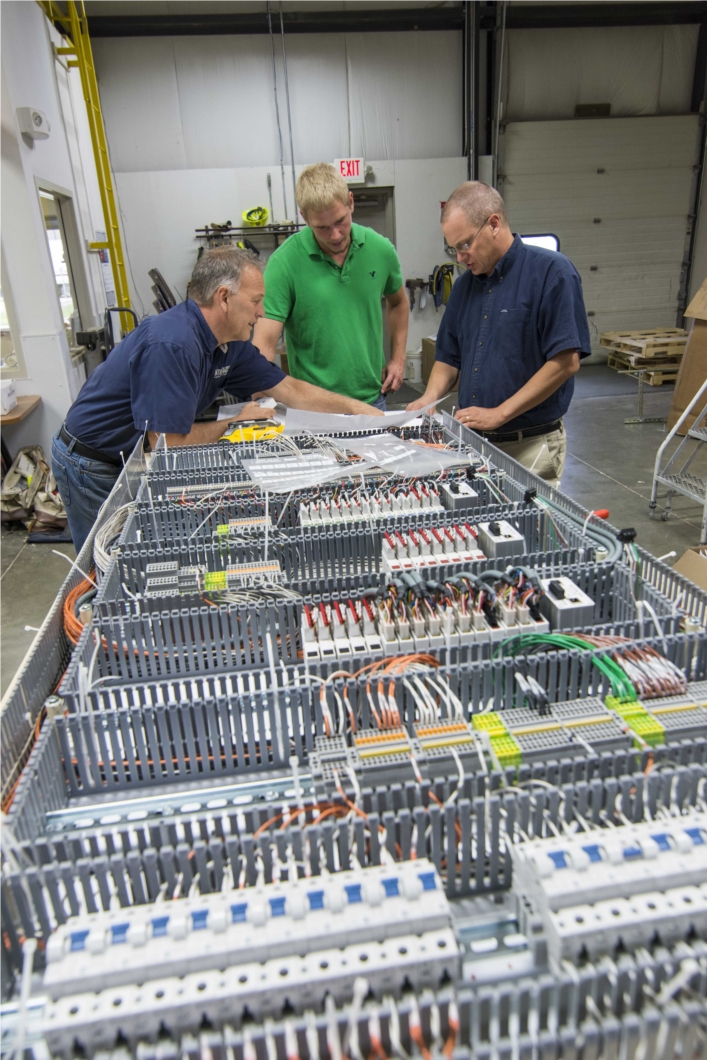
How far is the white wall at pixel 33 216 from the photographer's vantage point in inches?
168

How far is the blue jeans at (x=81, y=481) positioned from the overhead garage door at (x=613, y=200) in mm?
7118

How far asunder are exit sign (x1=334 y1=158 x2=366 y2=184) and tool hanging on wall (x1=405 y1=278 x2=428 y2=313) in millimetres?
1193

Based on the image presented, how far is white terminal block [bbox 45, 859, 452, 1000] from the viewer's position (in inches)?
27.0

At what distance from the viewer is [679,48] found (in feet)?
25.4

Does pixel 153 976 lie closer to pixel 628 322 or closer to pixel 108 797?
pixel 108 797

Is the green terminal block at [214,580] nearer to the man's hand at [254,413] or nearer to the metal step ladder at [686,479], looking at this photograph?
the man's hand at [254,413]

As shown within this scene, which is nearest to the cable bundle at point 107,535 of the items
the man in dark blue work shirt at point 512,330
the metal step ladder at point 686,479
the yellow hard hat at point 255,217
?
the man in dark blue work shirt at point 512,330

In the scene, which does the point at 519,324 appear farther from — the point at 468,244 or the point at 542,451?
the point at 542,451

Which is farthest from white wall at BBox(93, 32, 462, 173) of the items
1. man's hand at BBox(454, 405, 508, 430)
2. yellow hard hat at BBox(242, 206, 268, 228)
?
man's hand at BBox(454, 405, 508, 430)

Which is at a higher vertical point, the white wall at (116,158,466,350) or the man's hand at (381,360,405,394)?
the white wall at (116,158,466,350)

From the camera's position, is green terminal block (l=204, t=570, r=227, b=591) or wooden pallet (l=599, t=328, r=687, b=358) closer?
green terminal block (l=204, t=570, r=227, b=591)

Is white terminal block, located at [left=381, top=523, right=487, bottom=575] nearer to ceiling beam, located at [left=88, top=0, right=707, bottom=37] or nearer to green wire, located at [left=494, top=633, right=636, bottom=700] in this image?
green wire, located at [left=494, top=633, right=636, bottom=700]

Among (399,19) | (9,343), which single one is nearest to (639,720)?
(9,343)

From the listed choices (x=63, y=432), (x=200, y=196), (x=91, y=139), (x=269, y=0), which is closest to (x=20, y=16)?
(x=91, y=139)
